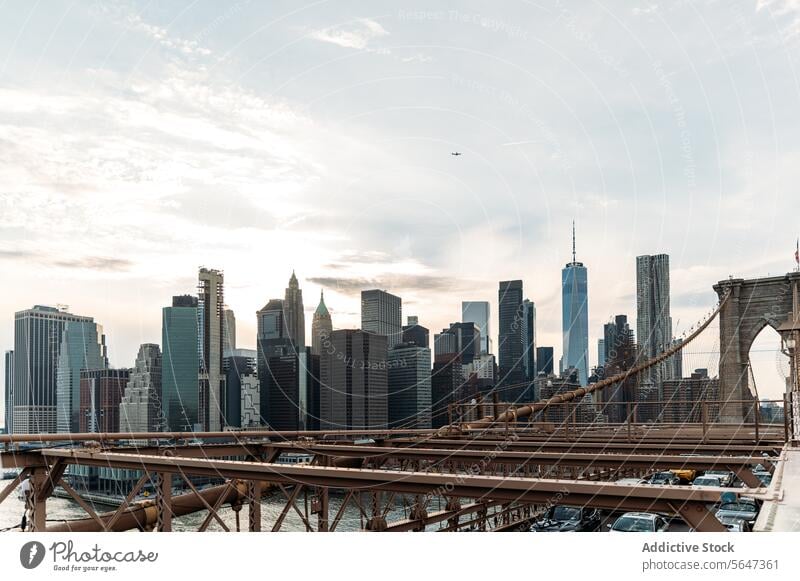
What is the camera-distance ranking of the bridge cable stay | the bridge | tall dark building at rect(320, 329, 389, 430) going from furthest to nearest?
1. the bridge cable stay
2. tall dark building at rect(320, 329, 389, 430)
3. the bridge

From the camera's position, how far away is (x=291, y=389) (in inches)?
673

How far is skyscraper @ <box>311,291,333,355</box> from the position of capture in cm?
1596

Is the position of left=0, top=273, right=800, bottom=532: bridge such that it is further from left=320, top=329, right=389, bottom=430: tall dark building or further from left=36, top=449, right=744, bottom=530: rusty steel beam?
left=320, top=329, right=389, bottom=430: tall dark building

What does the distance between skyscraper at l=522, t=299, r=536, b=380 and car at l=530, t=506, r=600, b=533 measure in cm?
445

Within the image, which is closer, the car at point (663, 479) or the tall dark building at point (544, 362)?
the tall dark building at point (544, 362)

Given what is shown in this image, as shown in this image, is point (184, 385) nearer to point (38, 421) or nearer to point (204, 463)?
point (38, 421)

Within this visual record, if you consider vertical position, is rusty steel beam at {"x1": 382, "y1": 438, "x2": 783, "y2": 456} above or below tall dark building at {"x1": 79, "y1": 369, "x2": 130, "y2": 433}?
below

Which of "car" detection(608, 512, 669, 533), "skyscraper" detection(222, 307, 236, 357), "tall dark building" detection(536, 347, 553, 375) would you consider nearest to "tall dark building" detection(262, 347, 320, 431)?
"skyscraper" detection(222, 307, 236, 357)

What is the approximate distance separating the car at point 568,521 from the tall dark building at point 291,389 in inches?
361

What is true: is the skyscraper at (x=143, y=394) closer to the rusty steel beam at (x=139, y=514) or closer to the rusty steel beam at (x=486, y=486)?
the rusty steel beam at (x=139, y=514)

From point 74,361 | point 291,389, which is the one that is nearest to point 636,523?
point 291,389

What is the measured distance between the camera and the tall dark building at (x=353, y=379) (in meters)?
17.7

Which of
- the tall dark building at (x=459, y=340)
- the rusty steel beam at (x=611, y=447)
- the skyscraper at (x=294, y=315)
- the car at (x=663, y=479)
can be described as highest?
the skyscraper at (x=294, y=315)

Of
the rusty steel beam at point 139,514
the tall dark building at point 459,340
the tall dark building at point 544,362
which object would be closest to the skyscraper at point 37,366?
the rusty steel beam at point 139,514
